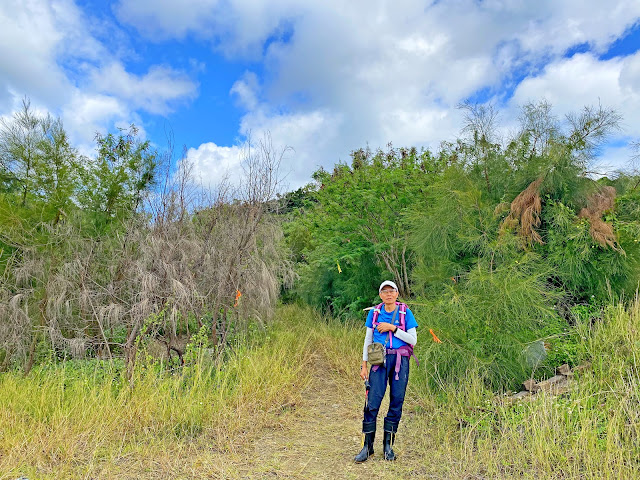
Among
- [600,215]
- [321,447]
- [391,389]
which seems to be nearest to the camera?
[391,389]

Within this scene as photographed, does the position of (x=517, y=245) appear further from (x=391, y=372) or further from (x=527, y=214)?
(x=391, y=372)

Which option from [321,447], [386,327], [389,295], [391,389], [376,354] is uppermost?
[389,295]

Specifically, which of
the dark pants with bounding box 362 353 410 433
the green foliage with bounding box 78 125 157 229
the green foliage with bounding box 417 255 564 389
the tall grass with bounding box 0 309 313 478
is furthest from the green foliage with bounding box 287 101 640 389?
the green foliage with bounding box 78 125 157 229

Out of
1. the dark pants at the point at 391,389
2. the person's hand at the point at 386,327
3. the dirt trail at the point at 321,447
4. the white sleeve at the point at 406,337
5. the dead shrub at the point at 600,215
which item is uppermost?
the dead shrub at the point at 600,215

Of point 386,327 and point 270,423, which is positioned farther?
point 270,423

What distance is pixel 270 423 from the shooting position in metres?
4.78

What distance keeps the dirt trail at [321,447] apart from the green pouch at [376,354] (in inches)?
37.8

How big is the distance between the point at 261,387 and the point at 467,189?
456cm

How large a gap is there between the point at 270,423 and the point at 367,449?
1.35 meters

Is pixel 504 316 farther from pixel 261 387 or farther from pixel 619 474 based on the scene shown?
pixel 261 387

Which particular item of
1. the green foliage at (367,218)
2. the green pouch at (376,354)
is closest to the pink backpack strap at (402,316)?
the green pouch at (376,354)

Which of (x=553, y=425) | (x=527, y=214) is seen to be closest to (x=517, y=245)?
(x=527, y=214)

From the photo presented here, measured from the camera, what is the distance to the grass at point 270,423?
3475mm

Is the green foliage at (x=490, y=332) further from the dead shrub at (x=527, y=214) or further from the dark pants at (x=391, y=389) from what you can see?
the dead shrub at (x=527, y=214)
